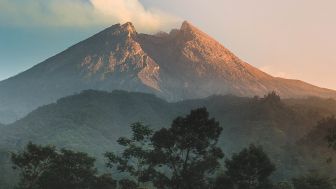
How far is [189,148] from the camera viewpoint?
36.7 m

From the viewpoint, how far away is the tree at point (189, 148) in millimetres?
36344

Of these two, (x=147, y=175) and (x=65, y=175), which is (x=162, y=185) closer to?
(x=147, y=175)

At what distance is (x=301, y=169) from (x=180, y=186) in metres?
162

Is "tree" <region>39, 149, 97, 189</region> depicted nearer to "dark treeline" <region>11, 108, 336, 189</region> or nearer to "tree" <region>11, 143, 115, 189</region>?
"tree" <region>11, 143, 115, 189</region>

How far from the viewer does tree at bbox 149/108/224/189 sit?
3634 centimetres

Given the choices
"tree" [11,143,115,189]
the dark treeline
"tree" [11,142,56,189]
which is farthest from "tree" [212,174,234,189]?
"tree" [11,142,56,189]

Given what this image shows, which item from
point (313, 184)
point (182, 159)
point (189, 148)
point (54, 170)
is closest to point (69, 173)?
point (54, 170)

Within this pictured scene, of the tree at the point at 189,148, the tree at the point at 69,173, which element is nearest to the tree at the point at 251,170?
the tree at the point at 189,148

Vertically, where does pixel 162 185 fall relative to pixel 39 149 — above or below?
below

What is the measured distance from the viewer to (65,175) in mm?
61594

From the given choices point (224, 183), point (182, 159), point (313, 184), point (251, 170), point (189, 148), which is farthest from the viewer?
point (313, 184)

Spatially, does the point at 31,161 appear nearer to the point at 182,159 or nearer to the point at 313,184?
the point at 182,159

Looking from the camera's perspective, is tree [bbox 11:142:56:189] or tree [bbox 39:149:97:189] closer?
tree [bbox 11:142:56:189]

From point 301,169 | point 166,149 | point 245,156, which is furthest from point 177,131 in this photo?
point 301,169
